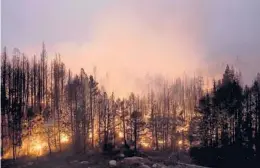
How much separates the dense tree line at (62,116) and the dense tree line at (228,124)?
2.17m

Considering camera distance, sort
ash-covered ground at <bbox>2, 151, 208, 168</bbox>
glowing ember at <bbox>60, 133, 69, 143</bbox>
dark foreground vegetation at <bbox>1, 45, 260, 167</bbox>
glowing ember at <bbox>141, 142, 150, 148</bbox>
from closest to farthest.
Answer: ash-covered ground at <bbox>2, 151, 208, 168</bbox> < dark foreground vegetation at <bbox>1, 45, 260, 167</bbox> < glowing ember at <bbox>60, 133, 69, 143</bbox> < glowing ember at <bbox>141, 142, 150, 148</bbox>

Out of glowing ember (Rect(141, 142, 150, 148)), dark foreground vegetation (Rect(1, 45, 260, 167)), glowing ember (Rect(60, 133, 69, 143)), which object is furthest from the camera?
glowing ember (Rect(141, 142, 150, 148))

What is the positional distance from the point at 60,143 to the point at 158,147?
8.72 meters

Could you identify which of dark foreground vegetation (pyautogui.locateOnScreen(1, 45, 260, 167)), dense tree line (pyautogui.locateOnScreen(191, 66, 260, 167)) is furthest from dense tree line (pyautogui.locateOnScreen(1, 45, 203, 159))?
dense tree line (pyautogui.locateOnScreen(191, 66, 260, 167))

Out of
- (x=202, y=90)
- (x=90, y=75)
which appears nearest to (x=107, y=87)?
(x=90, y=75)

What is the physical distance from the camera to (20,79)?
2109 centimetres

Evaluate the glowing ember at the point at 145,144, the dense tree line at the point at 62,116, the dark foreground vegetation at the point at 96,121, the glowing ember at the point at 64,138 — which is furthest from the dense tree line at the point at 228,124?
the glowing ember at the point at 64,138

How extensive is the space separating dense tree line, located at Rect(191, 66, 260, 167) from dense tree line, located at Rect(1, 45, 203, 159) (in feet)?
7.13

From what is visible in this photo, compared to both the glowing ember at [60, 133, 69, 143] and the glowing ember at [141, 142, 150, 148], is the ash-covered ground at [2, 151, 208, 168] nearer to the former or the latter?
the glowing ember at [60, 133, 69, 143]

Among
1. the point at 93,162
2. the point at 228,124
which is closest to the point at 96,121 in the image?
the point at 93,162

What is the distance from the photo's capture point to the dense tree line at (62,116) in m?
16.5

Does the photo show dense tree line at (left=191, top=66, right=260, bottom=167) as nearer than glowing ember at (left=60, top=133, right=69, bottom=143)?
Yes

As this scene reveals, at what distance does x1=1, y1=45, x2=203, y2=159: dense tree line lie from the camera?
1648cm

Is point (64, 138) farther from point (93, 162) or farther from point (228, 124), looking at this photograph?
point (228, 124)
